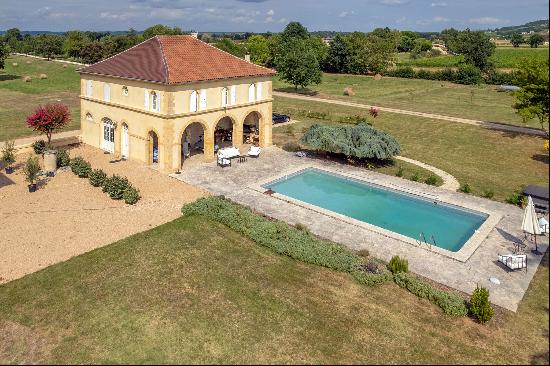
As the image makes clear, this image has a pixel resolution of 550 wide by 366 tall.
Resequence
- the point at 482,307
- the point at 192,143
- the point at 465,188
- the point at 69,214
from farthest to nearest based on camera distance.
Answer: the point at 192,143 < the point at 465,188 < the point at 69,214 < the point at 482,307

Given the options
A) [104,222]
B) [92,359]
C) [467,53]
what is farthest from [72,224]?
[467,53]

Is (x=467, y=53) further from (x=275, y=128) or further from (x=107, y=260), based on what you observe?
(x=107, y=260)

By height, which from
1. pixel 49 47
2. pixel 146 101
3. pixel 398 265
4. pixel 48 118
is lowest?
pixel 398 265

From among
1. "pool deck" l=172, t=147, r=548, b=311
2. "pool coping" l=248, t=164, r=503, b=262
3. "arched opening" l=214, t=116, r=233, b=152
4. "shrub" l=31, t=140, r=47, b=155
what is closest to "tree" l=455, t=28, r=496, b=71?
"arched opening" l=214, t=116, r=233, b=152

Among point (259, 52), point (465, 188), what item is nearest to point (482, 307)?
point (465, 188)

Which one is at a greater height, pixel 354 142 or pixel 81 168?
pixel 354 142

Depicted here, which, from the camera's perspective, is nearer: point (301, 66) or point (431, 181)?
point (431, 181)

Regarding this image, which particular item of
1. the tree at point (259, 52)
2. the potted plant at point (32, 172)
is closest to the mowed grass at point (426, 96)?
the tree at point (259, 52)

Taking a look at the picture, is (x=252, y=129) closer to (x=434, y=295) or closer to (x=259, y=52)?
(x=434, y=295)
